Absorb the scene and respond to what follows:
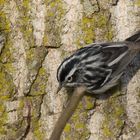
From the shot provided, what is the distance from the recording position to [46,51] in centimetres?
4697

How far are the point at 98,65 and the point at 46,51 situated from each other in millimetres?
201

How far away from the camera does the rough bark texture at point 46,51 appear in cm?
4697

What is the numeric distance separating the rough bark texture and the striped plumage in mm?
41

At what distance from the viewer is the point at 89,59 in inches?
1847

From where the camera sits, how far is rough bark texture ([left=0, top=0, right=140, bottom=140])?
154 ft

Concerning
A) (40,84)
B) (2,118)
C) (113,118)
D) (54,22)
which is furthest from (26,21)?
(113,118)

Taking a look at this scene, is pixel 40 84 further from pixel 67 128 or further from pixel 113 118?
pixel 113 118

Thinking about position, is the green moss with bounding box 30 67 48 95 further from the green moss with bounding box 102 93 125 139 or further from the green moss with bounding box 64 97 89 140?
the green moss with bounding box 102 93 125 139

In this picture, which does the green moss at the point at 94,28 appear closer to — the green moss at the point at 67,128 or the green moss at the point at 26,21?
the green moss at the point at 26,21

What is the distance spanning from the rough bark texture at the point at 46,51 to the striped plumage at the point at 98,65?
4 centimetres

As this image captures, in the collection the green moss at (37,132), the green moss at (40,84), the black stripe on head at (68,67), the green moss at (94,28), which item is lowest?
the green moss at (37,132)

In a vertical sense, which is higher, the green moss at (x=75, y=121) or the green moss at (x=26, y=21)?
the green moss at (x=26, y=21)

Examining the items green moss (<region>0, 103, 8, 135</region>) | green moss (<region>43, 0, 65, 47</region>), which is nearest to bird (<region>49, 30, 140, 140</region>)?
green moss (<region>43, 0, 65, 47</region>)

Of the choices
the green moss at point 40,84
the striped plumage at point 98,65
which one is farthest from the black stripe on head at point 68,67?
the green moss at point 40,84
